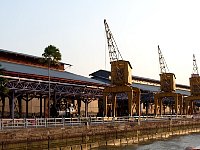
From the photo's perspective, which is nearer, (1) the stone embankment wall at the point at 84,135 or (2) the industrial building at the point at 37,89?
(1) the stone embankment wall at the point at 84,135

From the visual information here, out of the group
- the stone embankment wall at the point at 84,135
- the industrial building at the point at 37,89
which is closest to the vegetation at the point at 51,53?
the industrial building at the point at 37,89

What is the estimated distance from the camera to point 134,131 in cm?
6381

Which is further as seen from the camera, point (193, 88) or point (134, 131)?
point (193, 88)

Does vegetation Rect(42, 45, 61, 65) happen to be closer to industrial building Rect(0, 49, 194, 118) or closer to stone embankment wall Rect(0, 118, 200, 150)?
Answer: industrial building Rect(0, 49, 194, 118)

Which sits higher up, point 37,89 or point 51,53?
point 51,53

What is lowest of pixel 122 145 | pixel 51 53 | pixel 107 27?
pixel 122 145

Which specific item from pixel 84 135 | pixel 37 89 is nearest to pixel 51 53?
pixel 37 89

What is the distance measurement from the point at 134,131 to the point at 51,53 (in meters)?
23.7

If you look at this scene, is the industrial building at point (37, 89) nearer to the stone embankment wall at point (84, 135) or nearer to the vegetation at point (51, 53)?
the vegetation at point (51, 53)

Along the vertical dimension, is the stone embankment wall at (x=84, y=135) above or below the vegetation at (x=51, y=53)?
below

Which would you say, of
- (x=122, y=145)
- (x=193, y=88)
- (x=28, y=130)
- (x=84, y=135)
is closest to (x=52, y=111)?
(x=122, y=145)

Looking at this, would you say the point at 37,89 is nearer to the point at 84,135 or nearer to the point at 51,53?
the point at 51,53

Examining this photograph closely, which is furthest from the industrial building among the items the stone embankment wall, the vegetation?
the stone embankment wall

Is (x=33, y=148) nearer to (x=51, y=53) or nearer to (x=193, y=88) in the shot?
(x=51, y=53)
